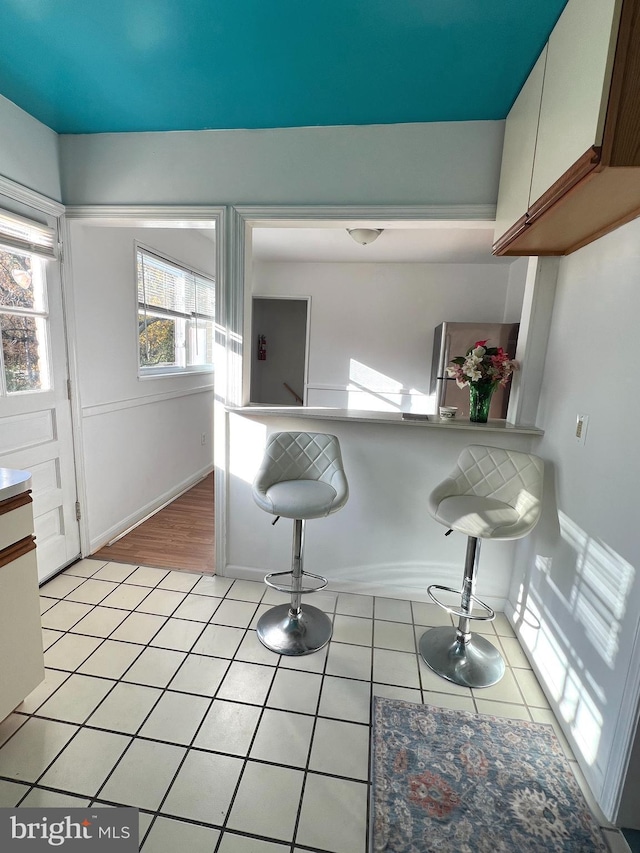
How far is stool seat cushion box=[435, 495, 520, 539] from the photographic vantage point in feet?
5.62

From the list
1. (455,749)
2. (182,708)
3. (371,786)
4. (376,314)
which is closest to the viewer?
(371,786)

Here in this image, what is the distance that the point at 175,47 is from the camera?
1.55m

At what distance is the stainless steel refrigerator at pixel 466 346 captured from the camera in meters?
3.90

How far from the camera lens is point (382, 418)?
87.7 inches

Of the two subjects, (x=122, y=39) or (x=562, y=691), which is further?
(x=562, y=691)

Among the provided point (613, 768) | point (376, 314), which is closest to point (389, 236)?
point (376, 314)

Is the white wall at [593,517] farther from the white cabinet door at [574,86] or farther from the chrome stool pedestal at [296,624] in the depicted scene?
the chrome stool pedestal at [296,624]

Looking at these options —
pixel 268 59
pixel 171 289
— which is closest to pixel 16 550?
pixel 268 59

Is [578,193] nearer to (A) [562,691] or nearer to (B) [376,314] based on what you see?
(A) [562,691]

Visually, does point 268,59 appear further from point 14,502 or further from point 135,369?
point 135,369

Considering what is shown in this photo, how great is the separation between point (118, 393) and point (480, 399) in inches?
97.5

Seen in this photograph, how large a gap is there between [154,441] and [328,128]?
2649 millimetres

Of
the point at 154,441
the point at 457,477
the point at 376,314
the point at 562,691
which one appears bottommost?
the point at 562,691

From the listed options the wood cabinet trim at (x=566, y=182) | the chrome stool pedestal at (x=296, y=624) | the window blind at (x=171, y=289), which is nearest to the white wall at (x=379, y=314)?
the window blind at (x=171, y=289)
